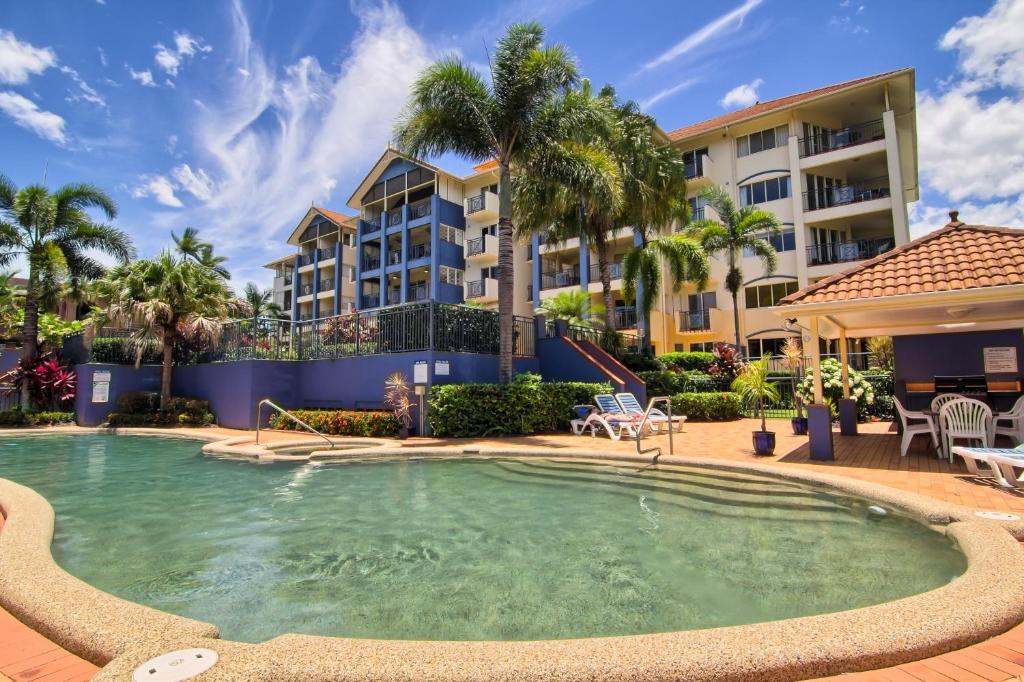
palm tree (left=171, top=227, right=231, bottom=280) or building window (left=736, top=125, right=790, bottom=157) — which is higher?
building window (left=736, top=125, right=790, bottom=157)

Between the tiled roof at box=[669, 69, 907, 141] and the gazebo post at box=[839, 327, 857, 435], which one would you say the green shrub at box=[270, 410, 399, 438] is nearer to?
the gazebo post at box=[839, 327, 857, 435]

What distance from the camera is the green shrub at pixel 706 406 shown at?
17.7m

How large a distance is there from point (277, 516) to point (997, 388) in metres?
13.7

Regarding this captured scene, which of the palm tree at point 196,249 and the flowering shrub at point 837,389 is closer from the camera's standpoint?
the flowering shrub at point 837,389

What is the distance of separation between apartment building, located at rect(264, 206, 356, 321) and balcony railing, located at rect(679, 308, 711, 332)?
1025 inches

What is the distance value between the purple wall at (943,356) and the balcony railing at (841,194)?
1714 centimetres

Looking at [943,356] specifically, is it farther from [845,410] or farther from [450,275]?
[450,275]

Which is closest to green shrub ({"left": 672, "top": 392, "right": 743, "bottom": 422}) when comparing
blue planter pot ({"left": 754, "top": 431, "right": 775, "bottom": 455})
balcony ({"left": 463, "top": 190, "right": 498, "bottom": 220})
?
blue planter pot ({"left": 754, "top": 431, "right": 775, "bottom": 455})

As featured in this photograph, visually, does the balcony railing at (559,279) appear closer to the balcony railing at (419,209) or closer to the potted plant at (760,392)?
the balcony railing at (419,209)

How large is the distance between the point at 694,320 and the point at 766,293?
12.9 ft

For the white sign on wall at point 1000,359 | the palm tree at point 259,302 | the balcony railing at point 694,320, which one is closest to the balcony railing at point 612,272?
the balcony railing at point 694,320

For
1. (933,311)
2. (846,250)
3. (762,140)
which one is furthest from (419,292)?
(933,311)

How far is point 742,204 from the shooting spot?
29688 mm

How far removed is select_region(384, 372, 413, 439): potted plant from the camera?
13617mm
